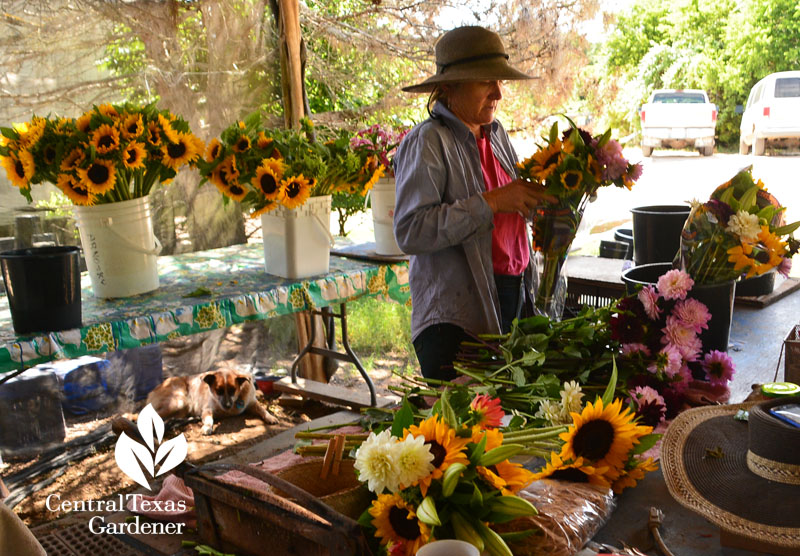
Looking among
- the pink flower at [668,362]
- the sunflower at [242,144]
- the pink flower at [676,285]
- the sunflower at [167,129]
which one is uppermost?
the sunflower at [167,129]

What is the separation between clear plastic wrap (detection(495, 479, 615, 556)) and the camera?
3.55 ft

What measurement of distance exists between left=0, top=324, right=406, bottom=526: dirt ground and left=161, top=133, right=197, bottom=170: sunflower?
4.99ft

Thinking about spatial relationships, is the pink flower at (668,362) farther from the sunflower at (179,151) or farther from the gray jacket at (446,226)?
the sunflower at (179,151)

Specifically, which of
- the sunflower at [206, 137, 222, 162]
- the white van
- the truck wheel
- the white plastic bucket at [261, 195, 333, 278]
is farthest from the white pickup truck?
the sunflower at [206, 137, 222, 162]

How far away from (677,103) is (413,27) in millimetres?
8971

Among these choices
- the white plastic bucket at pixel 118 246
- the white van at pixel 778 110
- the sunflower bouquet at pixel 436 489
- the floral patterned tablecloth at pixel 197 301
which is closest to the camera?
the sunflower bouquet at pixel 436 489

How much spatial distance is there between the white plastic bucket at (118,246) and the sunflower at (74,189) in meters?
0.06

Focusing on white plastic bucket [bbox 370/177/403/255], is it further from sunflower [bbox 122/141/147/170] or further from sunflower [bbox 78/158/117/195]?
sunflower [bbox 78/158/117/195]

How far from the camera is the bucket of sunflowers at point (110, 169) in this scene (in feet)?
8.08

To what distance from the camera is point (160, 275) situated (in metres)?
3.23

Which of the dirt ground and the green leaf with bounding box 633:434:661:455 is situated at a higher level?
the green leaf with bounding box 633:434:661:455

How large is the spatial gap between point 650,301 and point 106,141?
189 cm

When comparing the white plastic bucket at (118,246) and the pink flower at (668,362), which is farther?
the white plastic bucket at (118,246)

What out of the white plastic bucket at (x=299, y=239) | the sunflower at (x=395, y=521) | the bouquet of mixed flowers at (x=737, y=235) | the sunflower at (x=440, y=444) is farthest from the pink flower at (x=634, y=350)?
the white plastic bucket at (x=299, y=239)
